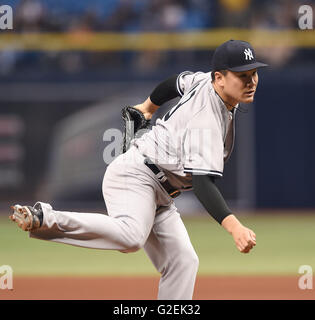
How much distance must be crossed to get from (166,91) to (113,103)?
6659 mm

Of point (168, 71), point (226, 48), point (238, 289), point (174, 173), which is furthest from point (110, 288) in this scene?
point (168, 71)

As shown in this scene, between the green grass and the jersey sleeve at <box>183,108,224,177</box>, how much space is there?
337 cm

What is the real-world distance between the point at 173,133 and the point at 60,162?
23.1 ft

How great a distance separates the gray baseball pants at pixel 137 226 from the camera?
165 inches

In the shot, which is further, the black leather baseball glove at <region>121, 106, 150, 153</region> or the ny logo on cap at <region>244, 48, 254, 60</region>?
the black leather baseball glove at <region>121, 106, 150, 153</region>

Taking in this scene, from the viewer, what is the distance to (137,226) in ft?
14.0

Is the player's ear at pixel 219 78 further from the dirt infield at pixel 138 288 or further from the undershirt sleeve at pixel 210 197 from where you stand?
the dirt infield at pixel 138 288

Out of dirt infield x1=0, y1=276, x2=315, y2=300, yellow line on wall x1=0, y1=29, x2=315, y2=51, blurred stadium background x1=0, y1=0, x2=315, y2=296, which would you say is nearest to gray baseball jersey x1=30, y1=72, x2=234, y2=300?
dirt infield x1=0, y1=276, x2=315, y2=300

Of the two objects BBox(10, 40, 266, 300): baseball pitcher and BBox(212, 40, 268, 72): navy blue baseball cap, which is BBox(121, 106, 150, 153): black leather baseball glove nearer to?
BBox(10, 40, 266, 300): baseball pitcher

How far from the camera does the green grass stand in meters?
7.54

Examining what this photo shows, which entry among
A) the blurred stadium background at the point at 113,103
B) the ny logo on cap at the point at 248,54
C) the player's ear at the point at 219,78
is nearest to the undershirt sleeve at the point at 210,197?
the player's ear at the point at 219,78

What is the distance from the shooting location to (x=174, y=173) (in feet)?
14.7

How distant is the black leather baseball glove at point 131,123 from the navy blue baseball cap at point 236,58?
0.91 meters

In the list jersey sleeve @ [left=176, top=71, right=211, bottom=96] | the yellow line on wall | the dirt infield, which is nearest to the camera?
jersey sleeve @ [left=176, top=71, right=211, bottom=96]
